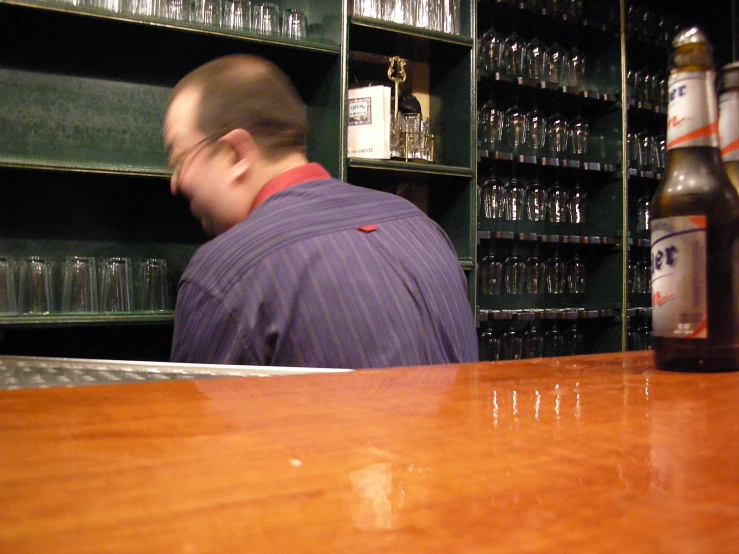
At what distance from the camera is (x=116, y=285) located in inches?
98.6

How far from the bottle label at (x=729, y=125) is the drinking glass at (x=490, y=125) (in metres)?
2.62

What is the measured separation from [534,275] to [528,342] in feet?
1.11

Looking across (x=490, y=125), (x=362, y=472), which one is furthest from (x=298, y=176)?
(x=490, y=125)

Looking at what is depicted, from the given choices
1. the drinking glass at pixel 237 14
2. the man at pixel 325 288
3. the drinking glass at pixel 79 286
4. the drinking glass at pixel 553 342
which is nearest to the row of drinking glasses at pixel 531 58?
the drinking glass at pixel 237 14

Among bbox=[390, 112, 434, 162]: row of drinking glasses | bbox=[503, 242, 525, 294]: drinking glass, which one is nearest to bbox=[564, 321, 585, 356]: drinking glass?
bbox=[503, 242, 525, 294]: drinking glass

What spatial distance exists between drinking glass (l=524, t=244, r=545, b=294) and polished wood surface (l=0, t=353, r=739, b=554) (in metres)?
3.11

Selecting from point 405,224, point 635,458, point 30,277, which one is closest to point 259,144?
point 405,224

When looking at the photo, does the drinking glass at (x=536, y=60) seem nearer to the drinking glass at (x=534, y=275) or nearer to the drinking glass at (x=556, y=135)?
the drinking glass at (x=556, y=135)

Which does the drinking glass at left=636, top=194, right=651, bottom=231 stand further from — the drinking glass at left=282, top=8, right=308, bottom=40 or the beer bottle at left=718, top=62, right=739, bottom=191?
the beer bottle at left=718, top=62, right=739, bottom=191

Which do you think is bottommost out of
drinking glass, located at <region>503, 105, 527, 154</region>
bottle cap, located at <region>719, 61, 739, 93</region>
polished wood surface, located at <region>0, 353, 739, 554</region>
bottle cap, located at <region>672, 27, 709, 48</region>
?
polished wood surface, located at <region>0, 353, 739, 554</region>

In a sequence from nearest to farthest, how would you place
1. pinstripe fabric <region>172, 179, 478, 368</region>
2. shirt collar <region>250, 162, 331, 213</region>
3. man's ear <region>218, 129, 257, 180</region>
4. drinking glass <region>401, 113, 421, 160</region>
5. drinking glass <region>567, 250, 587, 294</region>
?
pinstripe fabric <region>172, 179, 478, 368</region>
shirt collar <region>250, 162, 331, 213</region>
man's ear <region>218, 129, 257, 180</region>
drinking glass <region>401, 113, 421, 160</region>
drinking glass <region>567, 250, 587, 294</region>

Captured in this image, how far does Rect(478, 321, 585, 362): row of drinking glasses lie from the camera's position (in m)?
3.36

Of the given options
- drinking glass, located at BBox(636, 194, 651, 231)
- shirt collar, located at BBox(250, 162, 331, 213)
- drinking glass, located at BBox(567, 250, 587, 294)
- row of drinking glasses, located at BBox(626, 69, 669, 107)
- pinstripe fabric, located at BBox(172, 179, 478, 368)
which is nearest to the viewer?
pinstripe fabric, located at BBox(172, 179, 478, 368)

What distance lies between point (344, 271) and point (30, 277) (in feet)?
5.03
